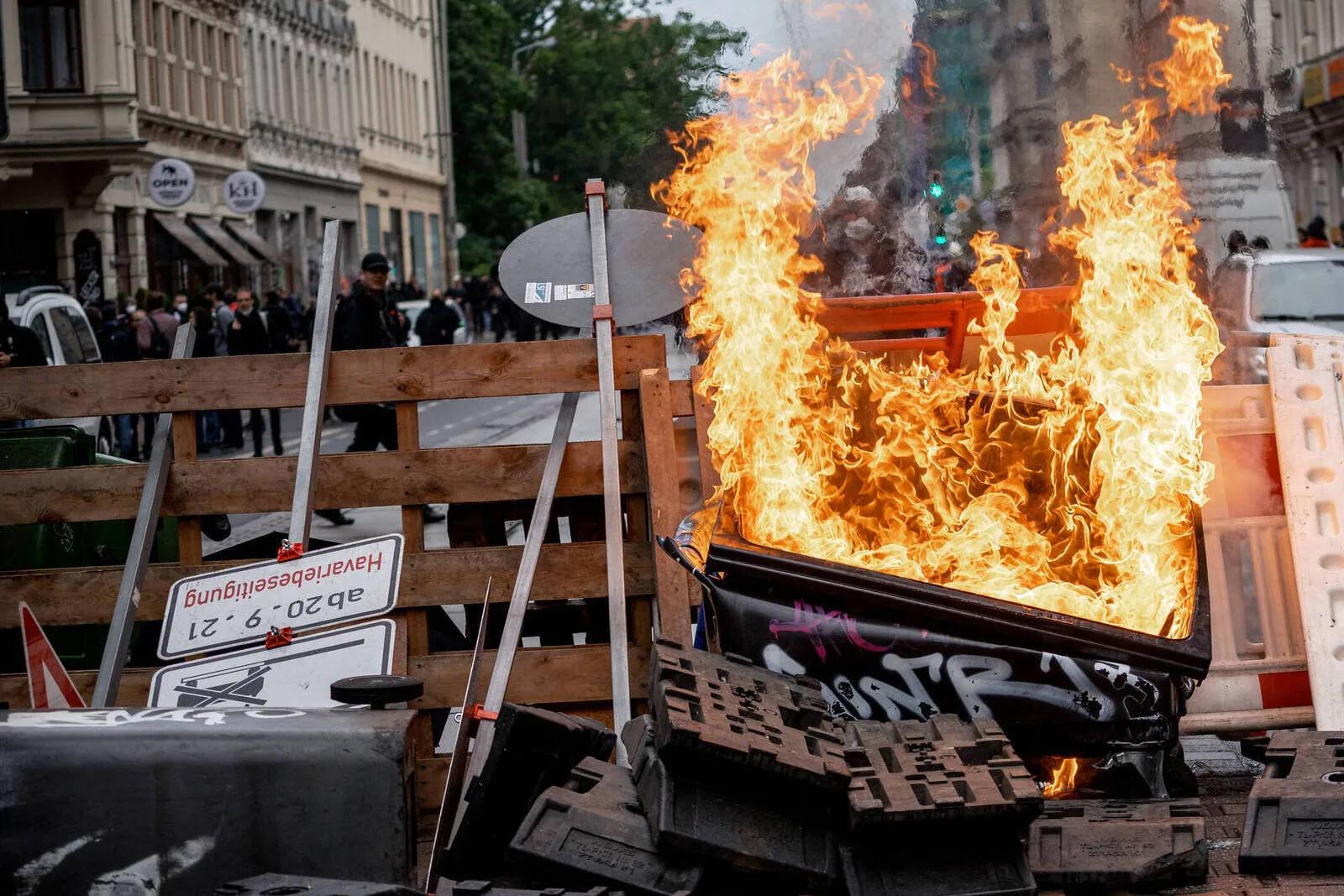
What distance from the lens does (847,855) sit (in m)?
5.16

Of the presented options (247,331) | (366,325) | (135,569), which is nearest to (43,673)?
(135,569)

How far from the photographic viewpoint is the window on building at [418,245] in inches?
2645

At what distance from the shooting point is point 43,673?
6.32m

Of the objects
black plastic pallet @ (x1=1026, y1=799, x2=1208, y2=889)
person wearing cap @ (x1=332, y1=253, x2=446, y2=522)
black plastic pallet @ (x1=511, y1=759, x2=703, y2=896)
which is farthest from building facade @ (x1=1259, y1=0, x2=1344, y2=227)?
black plastic pallet @ (x1=511, y1=759, x2=703, y2=896)

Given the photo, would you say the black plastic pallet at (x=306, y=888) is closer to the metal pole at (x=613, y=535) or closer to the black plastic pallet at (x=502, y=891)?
the black plastic pallet at (x=502, y=891)

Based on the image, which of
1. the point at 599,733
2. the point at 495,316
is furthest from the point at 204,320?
the point at 495,316

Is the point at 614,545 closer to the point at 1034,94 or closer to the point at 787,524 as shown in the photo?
the point at 787,524

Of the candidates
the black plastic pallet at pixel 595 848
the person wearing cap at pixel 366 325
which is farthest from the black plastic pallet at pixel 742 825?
the person wearing cap at pixel 366 325

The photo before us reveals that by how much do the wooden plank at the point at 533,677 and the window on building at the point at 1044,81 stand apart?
1137cm

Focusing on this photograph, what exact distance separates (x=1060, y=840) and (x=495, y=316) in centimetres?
4544

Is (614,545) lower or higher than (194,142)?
lower

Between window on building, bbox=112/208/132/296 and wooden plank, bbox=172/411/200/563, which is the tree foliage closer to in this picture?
window on building, bbox=112/208/132/296

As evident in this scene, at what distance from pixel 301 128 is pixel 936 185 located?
38.7 m

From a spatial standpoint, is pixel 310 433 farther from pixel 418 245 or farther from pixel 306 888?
pixel 418 245
